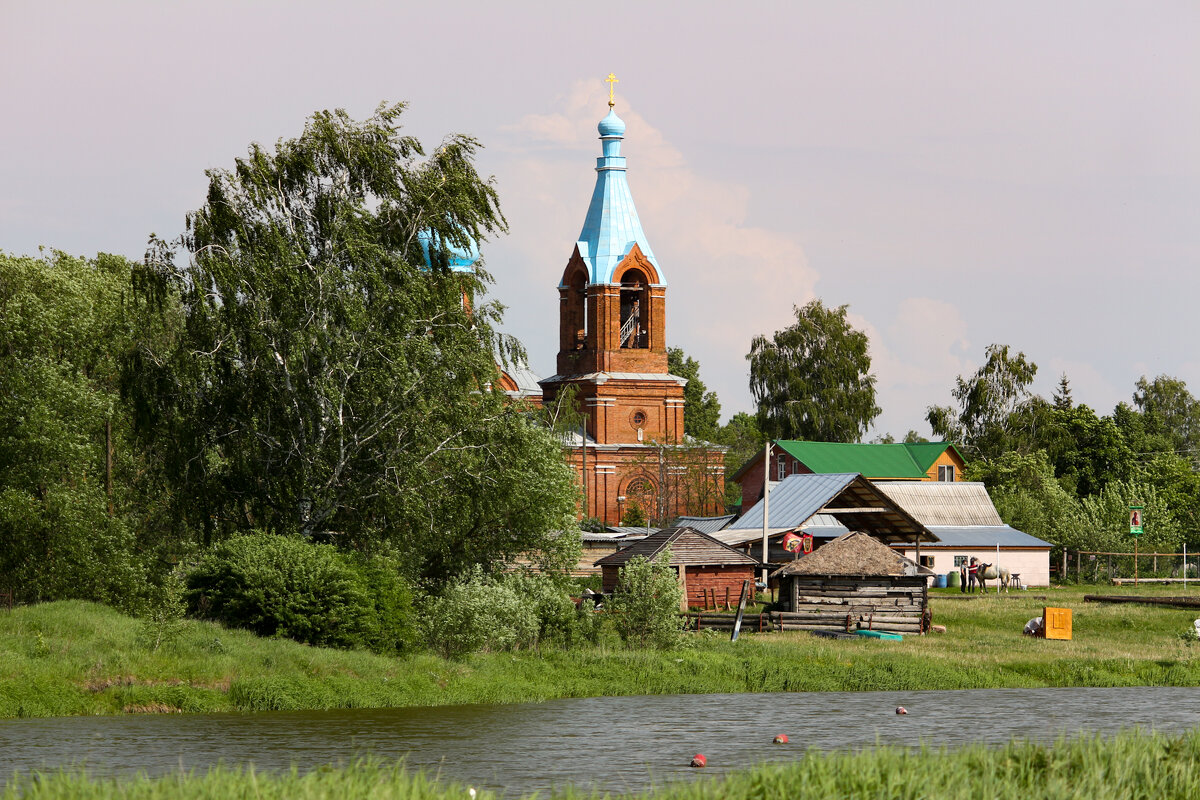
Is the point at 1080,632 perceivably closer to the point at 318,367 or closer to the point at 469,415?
the point at 469,415

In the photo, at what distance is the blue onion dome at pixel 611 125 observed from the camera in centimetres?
8244

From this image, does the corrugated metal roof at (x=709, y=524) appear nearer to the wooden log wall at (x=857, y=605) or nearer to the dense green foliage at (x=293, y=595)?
the wooden log wall at (x=857, y=605)

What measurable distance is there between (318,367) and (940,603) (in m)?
27.6

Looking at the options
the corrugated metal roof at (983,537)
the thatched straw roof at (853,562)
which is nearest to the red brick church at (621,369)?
the corrugated metal roof at (983,537)

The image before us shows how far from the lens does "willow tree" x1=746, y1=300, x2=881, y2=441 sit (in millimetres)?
94500

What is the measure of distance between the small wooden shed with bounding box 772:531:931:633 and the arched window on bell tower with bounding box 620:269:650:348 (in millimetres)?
42193

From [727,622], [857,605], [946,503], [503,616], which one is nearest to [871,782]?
[503,616]

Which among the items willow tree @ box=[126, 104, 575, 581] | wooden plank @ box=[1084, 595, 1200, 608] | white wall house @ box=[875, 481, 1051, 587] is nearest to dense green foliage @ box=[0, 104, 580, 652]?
willow tree @ box=[126, 104, 575, 581]

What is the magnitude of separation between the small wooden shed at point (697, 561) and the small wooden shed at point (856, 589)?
5.18 m

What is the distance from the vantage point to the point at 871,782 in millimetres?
16578

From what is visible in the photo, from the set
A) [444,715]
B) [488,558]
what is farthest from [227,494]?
[444,715]

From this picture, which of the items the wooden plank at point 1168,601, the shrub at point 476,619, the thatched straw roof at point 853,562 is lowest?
the wooden plank at point 1168,601

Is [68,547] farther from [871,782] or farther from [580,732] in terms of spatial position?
[871,782]

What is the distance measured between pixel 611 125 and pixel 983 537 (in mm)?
31683
